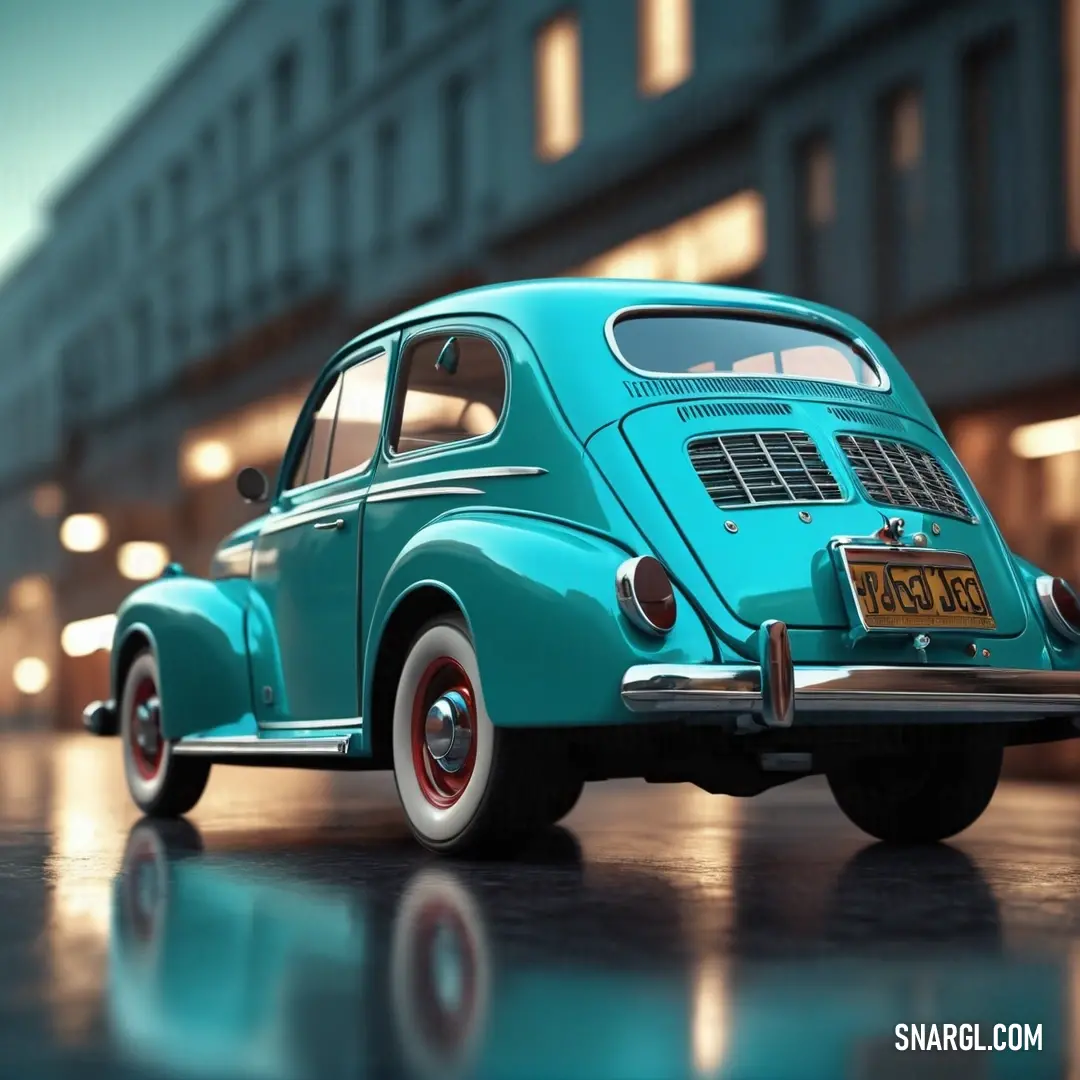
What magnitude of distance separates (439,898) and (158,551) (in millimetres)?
30467

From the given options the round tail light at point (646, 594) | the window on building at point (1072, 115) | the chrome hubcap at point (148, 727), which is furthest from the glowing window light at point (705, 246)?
the round tail light at point (646, 594)

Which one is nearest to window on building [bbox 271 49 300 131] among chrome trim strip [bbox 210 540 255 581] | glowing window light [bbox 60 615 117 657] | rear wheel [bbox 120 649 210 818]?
glowing window light [bbox 60 615 117 657]

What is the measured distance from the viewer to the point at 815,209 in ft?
62.5

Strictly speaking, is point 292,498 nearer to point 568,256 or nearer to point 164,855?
point 164,855

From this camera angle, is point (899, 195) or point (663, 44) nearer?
point (899, 195)

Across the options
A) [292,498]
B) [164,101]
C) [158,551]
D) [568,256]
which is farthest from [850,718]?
[164,101]

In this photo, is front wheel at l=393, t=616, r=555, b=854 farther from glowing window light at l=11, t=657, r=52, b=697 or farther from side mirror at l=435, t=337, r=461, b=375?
glowing window light at l=11, t=657, r=52, b=697

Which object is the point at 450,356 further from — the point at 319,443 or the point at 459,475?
the point at 319,443

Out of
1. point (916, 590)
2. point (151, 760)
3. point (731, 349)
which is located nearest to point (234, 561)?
point (151, 760)

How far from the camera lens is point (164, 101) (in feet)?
129

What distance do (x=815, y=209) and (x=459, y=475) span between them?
13.0 m

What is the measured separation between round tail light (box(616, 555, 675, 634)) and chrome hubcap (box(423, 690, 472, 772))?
3.04ft

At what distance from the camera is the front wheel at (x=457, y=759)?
6.15 metres

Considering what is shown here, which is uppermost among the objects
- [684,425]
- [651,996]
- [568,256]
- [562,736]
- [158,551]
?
[568,256]
